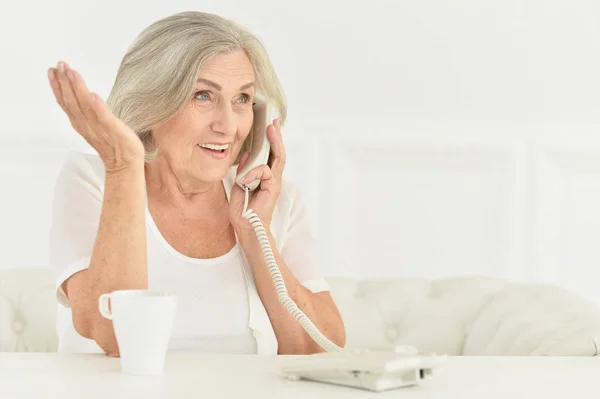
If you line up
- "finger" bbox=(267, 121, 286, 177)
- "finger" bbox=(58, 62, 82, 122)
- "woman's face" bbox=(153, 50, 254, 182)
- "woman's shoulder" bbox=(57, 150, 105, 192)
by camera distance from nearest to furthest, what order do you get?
"finger" bbox=(58, 62, 82, 122), "woman's shoulder" bbox=(57, 150, 105, 192), "woman's face" bbox=(153, 50, 254, 182), "finger" bbox=(267, 121, 286, 177)

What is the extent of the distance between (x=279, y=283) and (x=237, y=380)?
0.57m

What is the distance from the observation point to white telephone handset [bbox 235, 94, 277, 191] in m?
1.83

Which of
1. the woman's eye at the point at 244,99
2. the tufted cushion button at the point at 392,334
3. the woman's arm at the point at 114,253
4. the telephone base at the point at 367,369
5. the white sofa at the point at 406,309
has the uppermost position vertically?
the woman's eye at the point at 244,99

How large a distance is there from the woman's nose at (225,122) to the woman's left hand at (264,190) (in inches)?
4.3

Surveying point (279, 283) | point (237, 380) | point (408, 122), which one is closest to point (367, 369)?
point (237, 380)

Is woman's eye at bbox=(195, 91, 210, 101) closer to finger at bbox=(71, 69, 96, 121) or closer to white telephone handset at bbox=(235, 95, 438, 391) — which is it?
finger at bbox=(71, 69, 96, 121)

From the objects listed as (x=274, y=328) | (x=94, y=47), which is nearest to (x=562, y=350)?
A: (x=274, y=328)

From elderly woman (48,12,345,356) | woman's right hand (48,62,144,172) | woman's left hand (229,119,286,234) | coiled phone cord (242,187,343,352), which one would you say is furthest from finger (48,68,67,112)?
woman's left hand (229,119,286,234)

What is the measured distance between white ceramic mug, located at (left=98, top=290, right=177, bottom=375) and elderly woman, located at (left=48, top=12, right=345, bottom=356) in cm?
56

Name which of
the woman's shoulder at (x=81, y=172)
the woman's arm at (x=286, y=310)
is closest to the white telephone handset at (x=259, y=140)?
the woman's arm at (x=286, y=310)

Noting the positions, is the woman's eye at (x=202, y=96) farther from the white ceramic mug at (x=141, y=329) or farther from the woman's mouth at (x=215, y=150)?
the white ceramic mug at (x=141, y=329)

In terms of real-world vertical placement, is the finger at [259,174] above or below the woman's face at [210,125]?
below

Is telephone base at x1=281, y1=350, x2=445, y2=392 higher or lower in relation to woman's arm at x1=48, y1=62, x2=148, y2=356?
lower

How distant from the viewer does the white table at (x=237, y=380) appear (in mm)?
949
